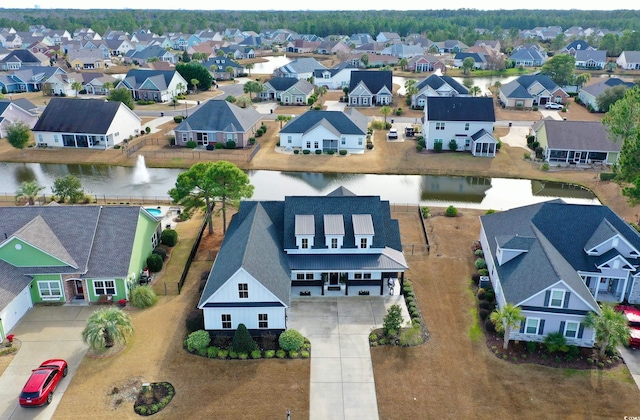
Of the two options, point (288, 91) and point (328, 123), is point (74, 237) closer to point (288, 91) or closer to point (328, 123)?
point (328, 123)

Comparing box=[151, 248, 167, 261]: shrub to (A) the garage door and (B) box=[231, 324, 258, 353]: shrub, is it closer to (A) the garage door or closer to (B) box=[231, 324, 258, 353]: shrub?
(A) the garage door

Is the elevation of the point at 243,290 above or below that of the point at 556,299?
above

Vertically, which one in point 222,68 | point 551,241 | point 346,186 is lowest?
point 346,186

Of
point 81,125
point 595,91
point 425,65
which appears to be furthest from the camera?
point 425,65

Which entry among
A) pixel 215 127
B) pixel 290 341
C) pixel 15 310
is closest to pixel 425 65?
pixel 215 127

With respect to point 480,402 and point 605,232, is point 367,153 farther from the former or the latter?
point 480,402

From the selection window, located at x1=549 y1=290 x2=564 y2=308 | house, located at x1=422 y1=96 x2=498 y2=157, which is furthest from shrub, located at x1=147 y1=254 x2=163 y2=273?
house, located at x1=422 y1=96 x2=498 y2=157
